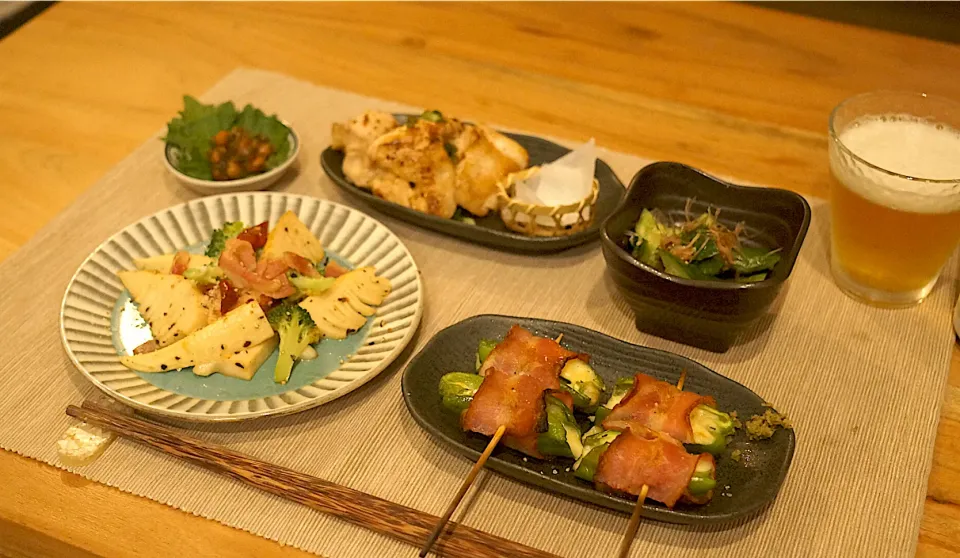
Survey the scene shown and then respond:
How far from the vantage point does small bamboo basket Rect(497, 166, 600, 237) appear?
1.93 metres

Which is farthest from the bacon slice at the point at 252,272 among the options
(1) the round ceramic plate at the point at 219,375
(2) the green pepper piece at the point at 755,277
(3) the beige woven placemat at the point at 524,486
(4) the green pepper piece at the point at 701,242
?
(2) the green pepper piece at the point at 755,277

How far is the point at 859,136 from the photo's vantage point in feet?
5.91

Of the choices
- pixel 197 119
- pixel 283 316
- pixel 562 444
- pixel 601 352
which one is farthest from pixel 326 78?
pixel 562 444

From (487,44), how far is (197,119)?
3.81ft

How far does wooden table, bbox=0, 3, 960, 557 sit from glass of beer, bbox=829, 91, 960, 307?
0.41 m

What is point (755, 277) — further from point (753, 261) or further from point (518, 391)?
point (518, 391)

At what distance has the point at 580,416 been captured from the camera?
5.01 feet

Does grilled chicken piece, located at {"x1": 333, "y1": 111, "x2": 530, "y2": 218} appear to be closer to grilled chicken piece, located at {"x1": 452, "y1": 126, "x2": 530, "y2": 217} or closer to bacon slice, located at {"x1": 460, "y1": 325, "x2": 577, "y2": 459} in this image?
grilled chicken piece, located at {"x1": 452, "y1": 126, "x2": 530, "y2": 217}

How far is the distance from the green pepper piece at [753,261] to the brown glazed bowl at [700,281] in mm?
29

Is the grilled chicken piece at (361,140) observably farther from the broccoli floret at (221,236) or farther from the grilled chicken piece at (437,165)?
the broccoli floret at (221,236)

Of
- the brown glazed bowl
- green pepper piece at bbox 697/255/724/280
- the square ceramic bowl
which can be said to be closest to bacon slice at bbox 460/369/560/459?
the brown glazed bowl

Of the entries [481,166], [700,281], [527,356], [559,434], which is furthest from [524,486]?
[481,166]

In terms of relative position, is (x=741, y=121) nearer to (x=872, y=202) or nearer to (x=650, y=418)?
(x=872, y=202)

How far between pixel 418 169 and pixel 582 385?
0.81 metres
